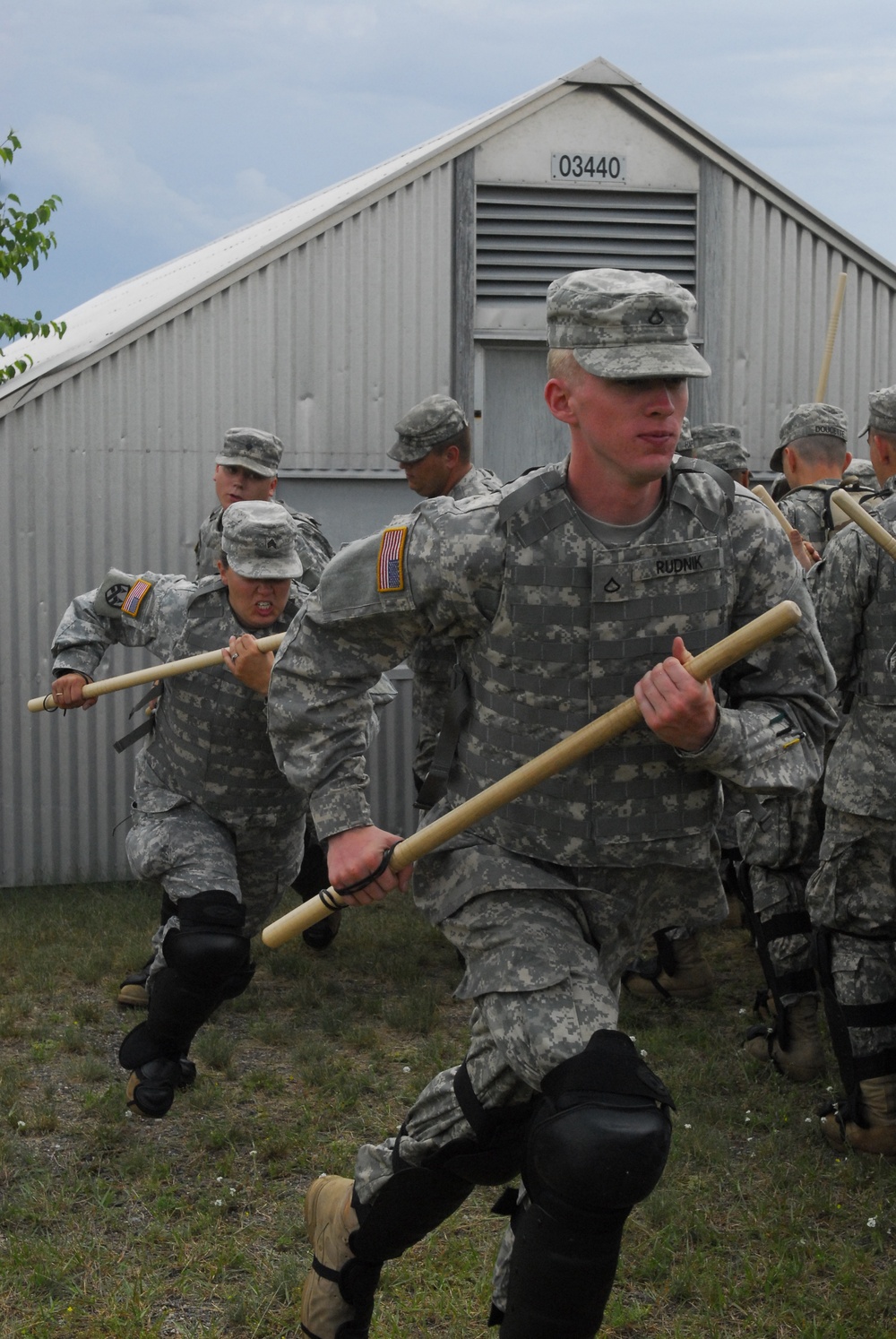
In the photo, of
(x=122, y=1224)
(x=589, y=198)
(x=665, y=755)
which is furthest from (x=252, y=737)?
(x=589, y=198)

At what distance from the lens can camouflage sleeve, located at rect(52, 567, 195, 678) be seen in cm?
592

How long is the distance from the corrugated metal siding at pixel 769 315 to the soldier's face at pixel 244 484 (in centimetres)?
327

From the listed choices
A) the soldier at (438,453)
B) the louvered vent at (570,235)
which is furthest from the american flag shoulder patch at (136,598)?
the louvered vent at (570,235)

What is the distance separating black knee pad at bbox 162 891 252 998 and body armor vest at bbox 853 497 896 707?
2.26 m

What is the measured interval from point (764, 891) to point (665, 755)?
Result: 2618 mm

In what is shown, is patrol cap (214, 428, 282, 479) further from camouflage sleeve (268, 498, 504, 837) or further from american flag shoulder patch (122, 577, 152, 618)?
camouflage sleeve (268, 498, 504, 837)

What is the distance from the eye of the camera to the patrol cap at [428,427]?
661cm

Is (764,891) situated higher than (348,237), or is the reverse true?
(348,237)

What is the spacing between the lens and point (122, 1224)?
4.38 m

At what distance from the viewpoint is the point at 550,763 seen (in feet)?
10.1

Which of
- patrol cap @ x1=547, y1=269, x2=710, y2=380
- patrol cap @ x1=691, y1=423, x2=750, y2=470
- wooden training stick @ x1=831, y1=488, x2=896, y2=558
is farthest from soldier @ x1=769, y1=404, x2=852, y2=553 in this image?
patrol cap @ x1=547, y1=269, x2=710, y2=380

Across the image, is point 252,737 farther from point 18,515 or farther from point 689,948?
point 18,515

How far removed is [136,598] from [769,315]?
5389 mm

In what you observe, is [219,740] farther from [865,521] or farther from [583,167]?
[583,167]
